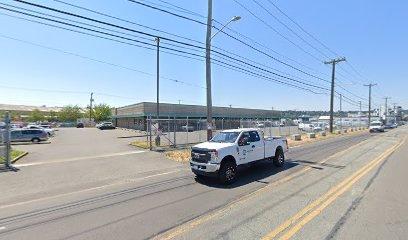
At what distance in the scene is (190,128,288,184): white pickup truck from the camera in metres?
11.9

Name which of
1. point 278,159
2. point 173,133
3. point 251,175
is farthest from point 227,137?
point 173,133

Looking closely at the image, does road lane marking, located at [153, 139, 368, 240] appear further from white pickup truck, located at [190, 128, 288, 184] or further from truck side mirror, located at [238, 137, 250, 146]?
truck side mirror, located at [238, 137, 250, 146]

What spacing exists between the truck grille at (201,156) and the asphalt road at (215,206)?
0.85 m

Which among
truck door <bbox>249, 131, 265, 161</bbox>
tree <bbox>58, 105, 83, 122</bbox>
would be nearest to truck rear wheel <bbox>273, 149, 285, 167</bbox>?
truck door <bbox>249, 131, 265, 161</bbox>

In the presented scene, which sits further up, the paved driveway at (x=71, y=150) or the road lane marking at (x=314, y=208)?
the road lane marking at (x=314, y=208)

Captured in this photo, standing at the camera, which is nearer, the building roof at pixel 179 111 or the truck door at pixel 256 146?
the truck door at pixel 256 146

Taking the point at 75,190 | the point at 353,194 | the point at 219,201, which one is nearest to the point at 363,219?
the point at 353,194

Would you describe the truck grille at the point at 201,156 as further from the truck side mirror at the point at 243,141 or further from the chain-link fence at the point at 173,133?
the chain-link fence at the point at 173,133

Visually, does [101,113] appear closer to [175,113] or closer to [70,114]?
[70,114]

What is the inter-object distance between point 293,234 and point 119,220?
3774 mm

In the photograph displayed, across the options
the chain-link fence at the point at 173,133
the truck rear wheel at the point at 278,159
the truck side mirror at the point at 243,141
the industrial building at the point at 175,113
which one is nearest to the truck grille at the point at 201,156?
the truck side mirror at the point at 243,141

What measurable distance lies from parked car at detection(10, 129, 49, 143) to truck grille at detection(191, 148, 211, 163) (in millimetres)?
28165

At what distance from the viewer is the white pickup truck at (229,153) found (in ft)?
39.1

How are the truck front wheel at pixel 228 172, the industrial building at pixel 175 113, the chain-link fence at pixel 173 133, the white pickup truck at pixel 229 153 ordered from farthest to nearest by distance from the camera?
the industrial building at pixel 175 113, the chain-link fence at pixel 173 133, the white pickup truck at pixel 229 153, the truck front wheel at pixel 228 172
